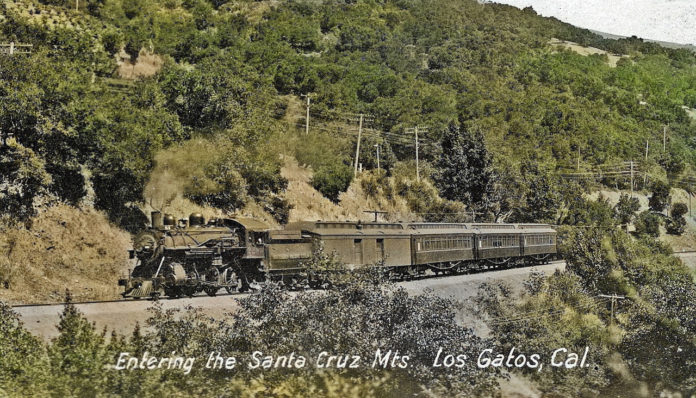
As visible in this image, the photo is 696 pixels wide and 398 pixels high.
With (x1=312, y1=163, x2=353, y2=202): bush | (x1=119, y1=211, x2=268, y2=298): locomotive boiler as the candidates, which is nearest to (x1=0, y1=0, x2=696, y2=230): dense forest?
(x1=312, y1=163, x2=353, y2=202): bush

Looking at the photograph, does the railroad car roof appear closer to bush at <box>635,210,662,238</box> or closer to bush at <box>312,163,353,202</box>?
bush at <box>312,163,353,202</box>

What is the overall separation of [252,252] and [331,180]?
5.60 m

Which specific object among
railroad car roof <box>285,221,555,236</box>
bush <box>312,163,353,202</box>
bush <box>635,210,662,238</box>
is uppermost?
bush <box>312,163,353,202</box>

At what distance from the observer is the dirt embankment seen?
12.9 metres

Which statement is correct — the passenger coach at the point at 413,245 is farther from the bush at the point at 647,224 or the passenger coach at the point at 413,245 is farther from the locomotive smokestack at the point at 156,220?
the bush at the point at 647,224

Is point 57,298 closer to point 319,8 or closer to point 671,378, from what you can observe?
point 671,378

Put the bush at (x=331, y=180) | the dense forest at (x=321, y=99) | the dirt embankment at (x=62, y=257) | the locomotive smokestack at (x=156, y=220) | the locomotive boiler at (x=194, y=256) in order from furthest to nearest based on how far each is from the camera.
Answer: the bush at (x=331, y=180)
the dense forest at (x=321, y=99)
the locomotive smokestack at (x=156, y=220)
the locomotive boiler at (x=194, y=256)
the dirt embankment at (x=62, y=257)

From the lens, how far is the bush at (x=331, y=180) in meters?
20.2

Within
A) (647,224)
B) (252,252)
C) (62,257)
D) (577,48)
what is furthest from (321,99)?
(577,48)

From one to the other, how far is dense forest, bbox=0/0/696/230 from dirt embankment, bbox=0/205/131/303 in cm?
47

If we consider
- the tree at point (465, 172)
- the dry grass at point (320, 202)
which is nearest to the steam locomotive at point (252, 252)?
the dry grass at point (320, 202)

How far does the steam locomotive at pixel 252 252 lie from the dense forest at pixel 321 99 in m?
2.42

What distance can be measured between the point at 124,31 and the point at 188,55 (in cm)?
317

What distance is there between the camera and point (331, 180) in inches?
802
